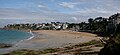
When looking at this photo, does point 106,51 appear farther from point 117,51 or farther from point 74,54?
point 74,54

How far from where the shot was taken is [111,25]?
88.4m

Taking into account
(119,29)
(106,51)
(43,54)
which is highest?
(119,29)

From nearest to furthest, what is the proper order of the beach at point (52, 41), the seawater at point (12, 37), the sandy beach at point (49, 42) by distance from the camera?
the sandy beach at point (49, 42) → the beach at point (52, 41) → the seawater at point (12, 37)

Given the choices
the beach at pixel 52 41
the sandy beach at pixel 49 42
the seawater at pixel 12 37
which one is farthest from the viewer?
Result: the seawater at pixel 12 37

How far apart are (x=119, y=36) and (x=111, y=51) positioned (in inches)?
61.5

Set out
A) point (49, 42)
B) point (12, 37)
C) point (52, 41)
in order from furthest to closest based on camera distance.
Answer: point (12, 37), point (52, 41), point (49, 42)

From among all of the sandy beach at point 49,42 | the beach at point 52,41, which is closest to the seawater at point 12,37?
the sandy beach at point 49,42

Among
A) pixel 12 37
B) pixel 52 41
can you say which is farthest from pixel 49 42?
pixel 12 37

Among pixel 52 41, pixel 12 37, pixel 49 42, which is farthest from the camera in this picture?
pixel 12 37

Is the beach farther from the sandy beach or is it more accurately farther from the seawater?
the seawater

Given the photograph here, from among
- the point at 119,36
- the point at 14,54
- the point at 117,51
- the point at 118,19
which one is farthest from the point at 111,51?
the point at 118,19

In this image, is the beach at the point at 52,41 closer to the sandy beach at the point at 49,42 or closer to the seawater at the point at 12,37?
the sandy beach at the point at 49,42

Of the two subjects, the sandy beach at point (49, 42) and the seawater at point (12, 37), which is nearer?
the sandy beach at point (49, 42)

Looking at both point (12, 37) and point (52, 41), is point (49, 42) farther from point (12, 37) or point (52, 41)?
point (12, 37)
